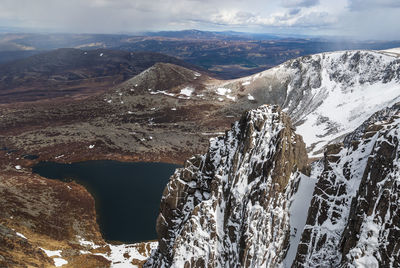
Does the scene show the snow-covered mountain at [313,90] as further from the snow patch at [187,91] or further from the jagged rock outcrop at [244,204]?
the jagged rock outcrop at [244,204]

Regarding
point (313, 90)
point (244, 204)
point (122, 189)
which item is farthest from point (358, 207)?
point (313, 90)

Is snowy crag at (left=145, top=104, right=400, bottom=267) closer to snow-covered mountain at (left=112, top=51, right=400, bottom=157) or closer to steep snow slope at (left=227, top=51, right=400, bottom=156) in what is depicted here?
snow-covered mountain at (left=112, top=51, right=400, bottom=157)

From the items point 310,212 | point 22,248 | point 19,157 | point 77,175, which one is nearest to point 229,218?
point 310,212

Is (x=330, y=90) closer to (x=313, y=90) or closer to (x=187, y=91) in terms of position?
(x=313, y=90)

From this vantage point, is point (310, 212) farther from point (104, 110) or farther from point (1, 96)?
point (1, 96)

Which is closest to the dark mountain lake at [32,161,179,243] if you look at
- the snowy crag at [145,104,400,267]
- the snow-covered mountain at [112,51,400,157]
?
the snowy crag at [145,104,400,267]
